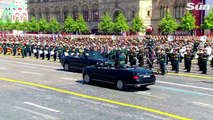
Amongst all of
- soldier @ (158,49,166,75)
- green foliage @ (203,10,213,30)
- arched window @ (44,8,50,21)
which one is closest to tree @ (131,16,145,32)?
green foliage @ (203,10,213,30)

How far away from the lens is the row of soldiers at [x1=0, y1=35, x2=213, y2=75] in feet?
83.9

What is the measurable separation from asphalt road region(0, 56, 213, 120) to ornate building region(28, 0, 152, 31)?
5400 centimetres

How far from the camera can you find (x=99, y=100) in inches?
622

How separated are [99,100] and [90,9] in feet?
239

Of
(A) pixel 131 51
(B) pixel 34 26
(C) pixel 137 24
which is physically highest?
(B) pixel 34 26

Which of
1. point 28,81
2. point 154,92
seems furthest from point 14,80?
point 154,92

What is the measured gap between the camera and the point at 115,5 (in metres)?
80.0

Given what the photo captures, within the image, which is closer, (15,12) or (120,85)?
(120,85)

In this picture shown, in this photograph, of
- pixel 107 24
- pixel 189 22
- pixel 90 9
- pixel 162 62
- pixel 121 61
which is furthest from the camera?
pixel 90 9

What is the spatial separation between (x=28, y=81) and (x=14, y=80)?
1005 mm

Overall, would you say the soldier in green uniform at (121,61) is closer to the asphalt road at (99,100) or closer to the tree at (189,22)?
the asphalt road at (99,100)

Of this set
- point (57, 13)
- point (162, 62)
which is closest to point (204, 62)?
point (162, 62)

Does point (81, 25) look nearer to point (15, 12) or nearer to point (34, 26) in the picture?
point (34, 26)

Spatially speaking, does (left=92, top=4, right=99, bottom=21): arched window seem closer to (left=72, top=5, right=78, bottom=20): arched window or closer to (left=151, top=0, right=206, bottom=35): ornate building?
(left=72, top=5, right=78, bottom=20): arched window
